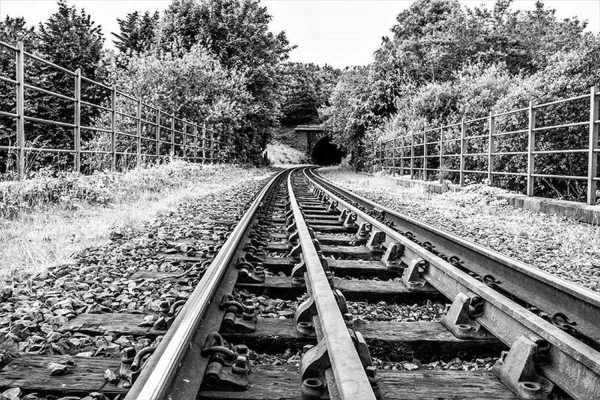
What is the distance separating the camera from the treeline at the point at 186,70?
20248mm

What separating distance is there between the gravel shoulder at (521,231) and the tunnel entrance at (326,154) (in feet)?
173

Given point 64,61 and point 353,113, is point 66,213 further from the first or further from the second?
point 64,61

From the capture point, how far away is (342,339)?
1.80 m

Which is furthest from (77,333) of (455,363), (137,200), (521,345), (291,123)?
(291,123)

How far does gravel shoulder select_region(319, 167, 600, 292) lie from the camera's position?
441 cm

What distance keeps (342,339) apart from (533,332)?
909 mm

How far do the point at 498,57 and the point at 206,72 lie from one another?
1725cm

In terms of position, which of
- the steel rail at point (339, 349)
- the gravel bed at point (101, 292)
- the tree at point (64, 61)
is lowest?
the gravel bed at point (101, 292)

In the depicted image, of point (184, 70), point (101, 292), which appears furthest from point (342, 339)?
point (184, 70)

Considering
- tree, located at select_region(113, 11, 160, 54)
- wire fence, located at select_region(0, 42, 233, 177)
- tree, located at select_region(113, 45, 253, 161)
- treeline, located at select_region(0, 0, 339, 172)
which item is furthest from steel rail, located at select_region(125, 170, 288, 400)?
tree, located at select_region(113, 11, 160, 54)

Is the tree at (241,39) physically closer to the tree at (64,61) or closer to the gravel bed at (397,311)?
the tree at (64,61)

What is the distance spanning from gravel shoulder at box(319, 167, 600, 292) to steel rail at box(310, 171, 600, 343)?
515 mm

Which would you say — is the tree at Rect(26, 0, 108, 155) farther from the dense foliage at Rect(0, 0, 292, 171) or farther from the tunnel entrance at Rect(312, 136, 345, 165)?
the tunnel entrance at Rect(312, 136, 345, 165)

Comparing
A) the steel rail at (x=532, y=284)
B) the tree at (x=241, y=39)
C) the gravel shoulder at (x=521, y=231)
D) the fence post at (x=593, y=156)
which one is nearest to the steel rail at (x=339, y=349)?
the steel rail at (x=532, y=284)
